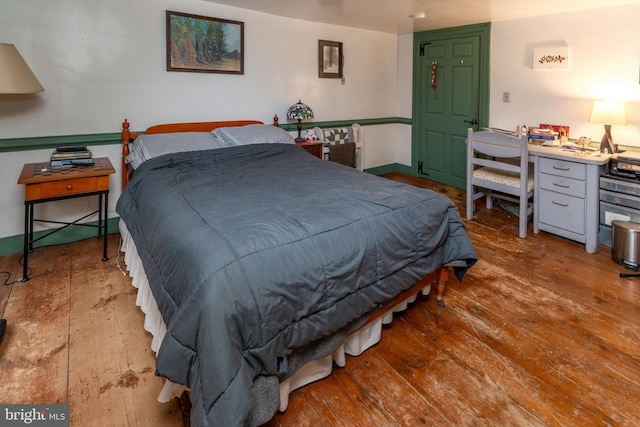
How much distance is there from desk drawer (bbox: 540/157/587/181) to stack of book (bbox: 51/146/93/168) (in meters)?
3.70

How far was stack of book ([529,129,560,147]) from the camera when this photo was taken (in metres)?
3.59

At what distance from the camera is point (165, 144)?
121 inches

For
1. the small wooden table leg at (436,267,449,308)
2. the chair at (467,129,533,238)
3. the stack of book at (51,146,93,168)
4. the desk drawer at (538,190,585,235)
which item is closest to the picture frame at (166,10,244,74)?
the stack of book at (51,146,93,168)

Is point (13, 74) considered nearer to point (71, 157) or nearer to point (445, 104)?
point (71, 157)

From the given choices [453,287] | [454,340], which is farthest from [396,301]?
[453,287]

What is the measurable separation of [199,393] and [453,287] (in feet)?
6.08

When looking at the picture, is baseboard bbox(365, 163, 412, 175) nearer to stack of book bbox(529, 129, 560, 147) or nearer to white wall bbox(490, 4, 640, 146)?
white wall bbox(490, 4, 640, 146)

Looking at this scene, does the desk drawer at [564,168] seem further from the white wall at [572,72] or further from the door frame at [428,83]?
the door frame at [428,83]

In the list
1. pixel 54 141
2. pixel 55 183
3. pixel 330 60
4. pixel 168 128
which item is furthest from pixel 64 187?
pixel 330 60

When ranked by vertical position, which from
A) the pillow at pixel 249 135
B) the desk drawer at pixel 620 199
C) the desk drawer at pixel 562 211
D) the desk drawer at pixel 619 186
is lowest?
the desk drawer at pixel 562 211

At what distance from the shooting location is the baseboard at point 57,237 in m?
3.03

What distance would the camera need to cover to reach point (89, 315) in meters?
2.22

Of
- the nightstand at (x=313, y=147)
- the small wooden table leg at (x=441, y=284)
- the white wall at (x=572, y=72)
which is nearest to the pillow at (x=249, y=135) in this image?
the nightstand at (x=313, y=147)

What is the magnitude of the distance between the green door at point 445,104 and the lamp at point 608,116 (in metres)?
1.39
